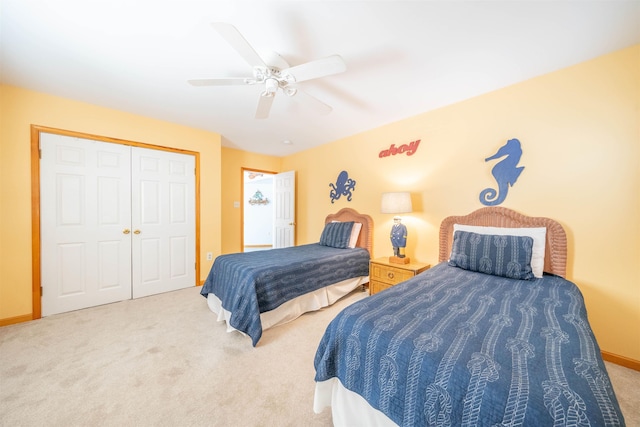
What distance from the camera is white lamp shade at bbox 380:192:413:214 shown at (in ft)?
8.72

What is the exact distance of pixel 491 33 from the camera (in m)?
1.57

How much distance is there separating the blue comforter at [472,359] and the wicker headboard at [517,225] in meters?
0.59

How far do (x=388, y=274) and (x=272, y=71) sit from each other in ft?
7.78

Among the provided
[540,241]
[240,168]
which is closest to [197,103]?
[240,168]

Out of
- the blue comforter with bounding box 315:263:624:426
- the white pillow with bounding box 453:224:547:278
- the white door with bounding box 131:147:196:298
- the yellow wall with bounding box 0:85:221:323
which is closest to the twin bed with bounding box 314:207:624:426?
the blue comforter with bounding box 315:263:624:426

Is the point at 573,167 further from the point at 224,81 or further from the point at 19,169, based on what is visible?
the point at 19,169

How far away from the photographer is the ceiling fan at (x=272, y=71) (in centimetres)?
141

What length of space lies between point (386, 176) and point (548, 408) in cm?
279

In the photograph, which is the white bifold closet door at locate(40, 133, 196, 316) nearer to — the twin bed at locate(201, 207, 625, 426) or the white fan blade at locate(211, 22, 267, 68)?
the twin bed at locate(201, 207, 625, 426)

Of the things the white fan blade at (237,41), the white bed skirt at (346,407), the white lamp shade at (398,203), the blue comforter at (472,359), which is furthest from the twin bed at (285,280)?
the white fan blade at (237,41)

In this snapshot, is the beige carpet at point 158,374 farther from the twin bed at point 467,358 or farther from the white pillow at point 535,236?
the white pillow at point 535,236

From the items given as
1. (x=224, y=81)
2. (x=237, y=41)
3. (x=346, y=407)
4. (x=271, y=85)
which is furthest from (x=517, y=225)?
(x=224, y=81)

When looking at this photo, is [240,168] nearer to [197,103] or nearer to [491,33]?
[197,103]

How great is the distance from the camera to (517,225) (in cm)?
210
